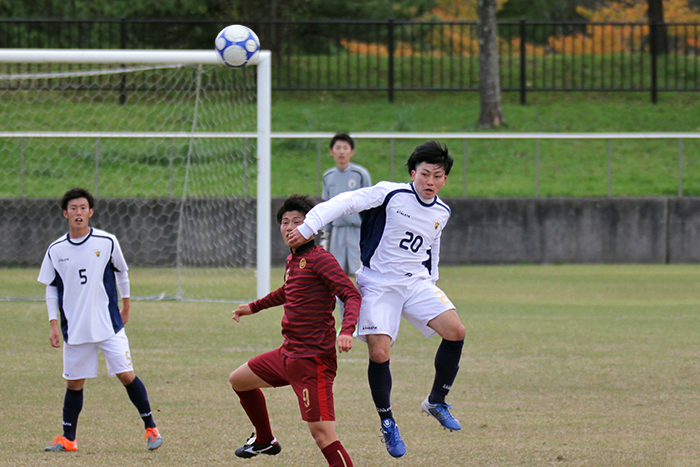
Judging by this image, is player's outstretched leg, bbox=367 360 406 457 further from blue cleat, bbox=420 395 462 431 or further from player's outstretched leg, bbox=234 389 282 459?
player's outstretched leg, bbox=234 389 282 459

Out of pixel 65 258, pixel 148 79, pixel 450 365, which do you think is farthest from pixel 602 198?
pixel 65 258

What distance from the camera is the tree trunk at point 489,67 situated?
18.4 m

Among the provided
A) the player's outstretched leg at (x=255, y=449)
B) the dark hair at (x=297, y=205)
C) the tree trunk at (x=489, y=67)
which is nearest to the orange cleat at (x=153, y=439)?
the player's outstretched leg at (x=255, y=449)

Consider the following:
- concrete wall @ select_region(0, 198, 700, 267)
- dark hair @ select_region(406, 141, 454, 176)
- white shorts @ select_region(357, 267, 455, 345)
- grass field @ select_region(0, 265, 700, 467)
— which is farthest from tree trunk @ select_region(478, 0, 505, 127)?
white shorts @ select_region(357, 267, 455, 345)

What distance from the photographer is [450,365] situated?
193 inches

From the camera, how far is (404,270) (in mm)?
4781

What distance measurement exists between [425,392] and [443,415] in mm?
1374

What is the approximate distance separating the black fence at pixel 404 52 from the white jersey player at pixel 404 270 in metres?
14.1

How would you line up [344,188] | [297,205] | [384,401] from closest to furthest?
[297,205], [384,401], [344,188]

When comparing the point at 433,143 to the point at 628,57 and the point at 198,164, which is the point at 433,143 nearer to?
the point at 198,164

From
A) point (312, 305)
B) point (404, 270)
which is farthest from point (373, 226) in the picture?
point (312, 305)

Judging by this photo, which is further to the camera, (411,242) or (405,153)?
(405,153)

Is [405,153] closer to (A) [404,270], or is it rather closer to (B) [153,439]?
(A) [404,270]

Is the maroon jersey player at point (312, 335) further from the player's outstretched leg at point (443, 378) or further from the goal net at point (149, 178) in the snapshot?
the goal net at point (149, 178)
